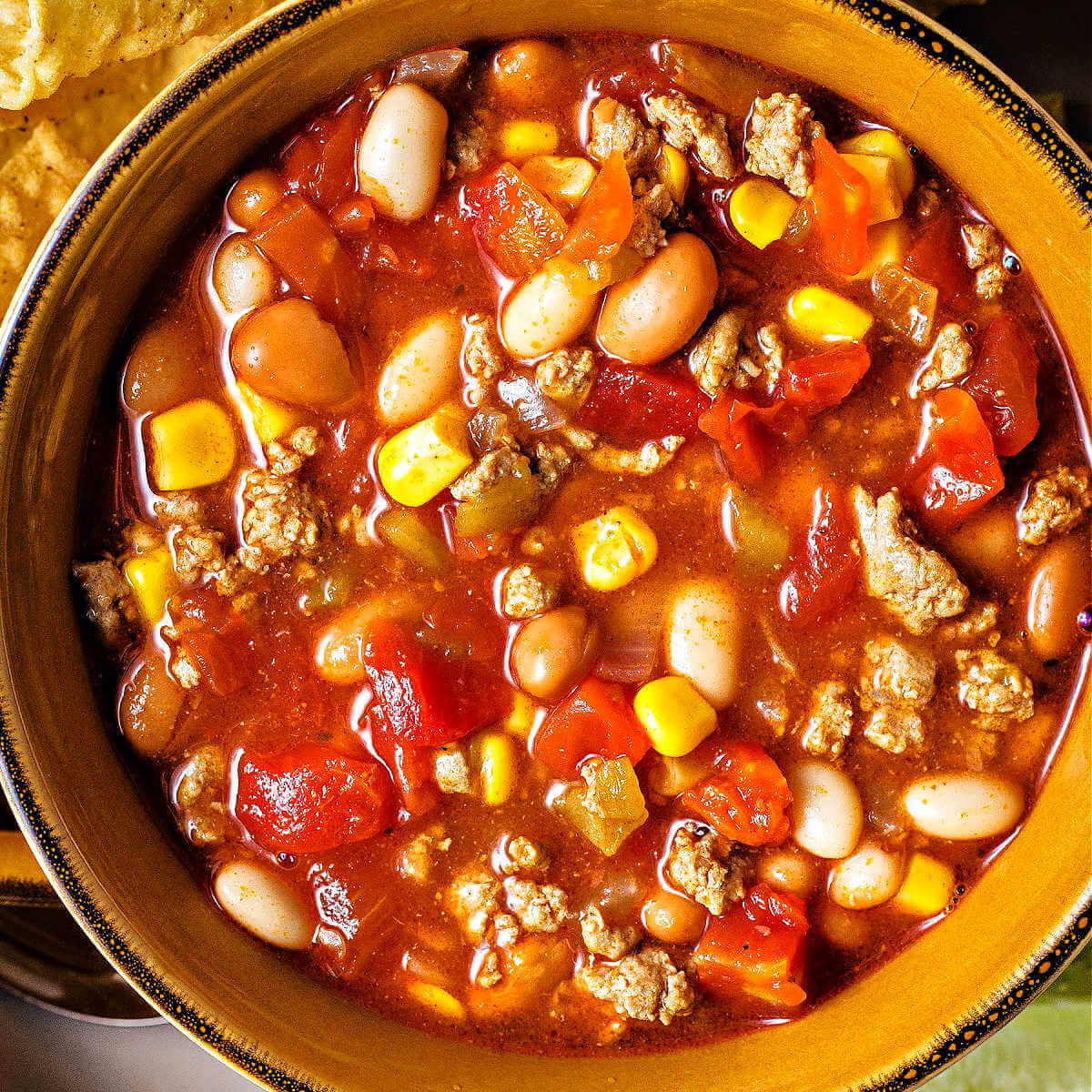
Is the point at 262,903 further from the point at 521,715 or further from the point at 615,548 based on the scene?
the point at 615,548

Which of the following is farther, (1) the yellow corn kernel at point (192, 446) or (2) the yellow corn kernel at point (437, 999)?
(2) the yellow corn kernel at point (437, 999)

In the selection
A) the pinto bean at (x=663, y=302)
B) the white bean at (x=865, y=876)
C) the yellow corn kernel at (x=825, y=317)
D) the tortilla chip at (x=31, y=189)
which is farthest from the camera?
the tortilla chip at (x=31, y=189)

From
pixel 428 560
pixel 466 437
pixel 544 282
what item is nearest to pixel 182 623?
pixel 428 560

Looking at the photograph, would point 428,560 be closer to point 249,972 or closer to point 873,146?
point 249,972

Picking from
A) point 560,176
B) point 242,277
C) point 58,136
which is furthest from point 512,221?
point 58,136

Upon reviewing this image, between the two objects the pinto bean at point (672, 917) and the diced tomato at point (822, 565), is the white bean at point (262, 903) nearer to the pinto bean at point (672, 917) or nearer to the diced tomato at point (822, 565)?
the pinto bean at point (672, 917)

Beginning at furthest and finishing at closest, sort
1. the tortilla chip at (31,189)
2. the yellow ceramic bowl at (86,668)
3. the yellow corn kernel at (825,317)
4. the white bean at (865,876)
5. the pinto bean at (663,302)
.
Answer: the tortilla chip at (31,189)
the white bean at (865,876)
the yellow corn kernel at (825,317)
the pinto bean at (663,302)
the yellow ceramic bowl at (86,668)

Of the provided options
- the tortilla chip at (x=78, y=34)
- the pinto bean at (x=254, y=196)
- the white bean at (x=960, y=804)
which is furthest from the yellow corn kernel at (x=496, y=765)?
the tortilla chip at (x=78, y=34)
